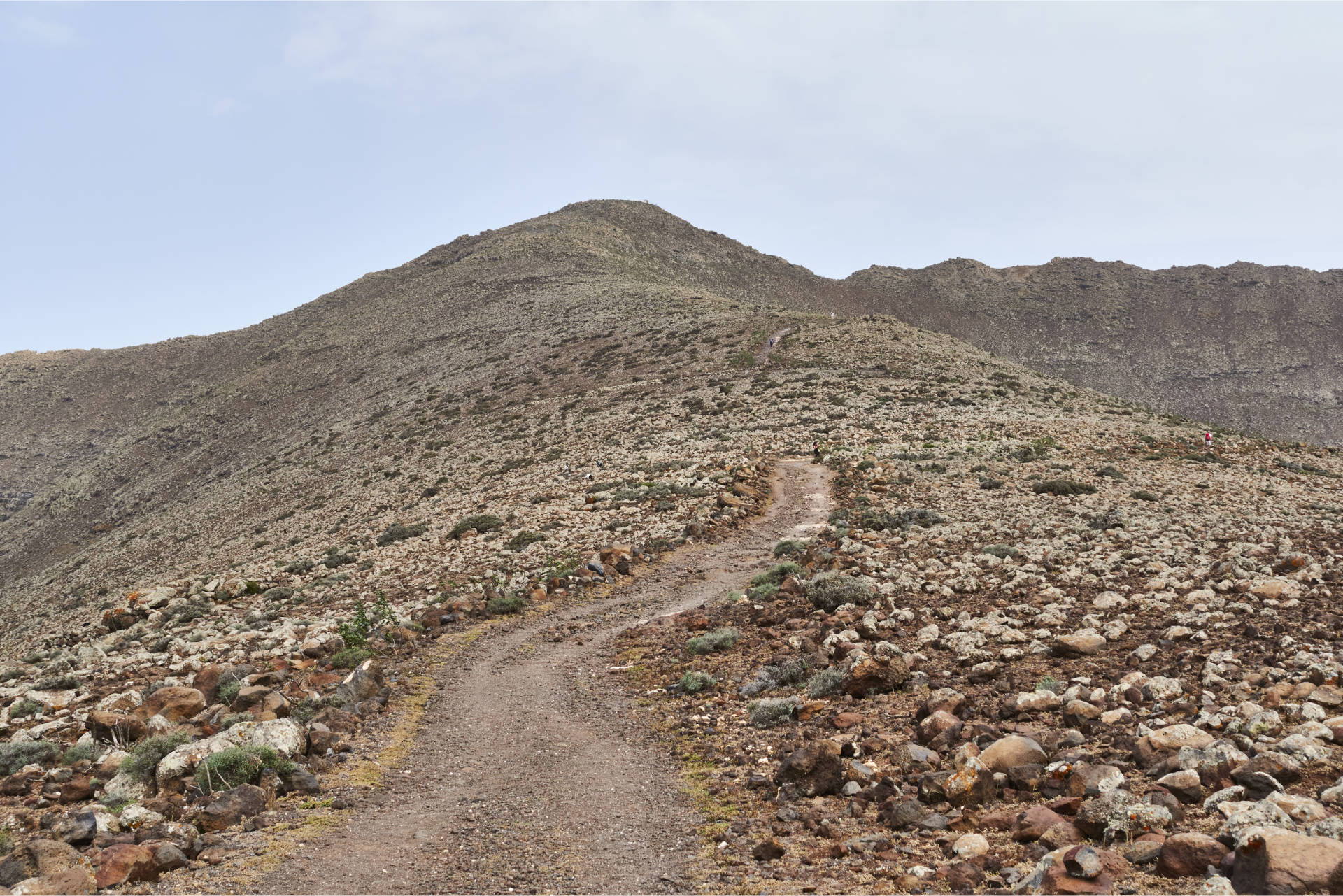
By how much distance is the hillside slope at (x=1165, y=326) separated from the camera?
98.5 meters

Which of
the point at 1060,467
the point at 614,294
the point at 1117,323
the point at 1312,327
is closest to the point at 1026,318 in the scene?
the point at 1117,323

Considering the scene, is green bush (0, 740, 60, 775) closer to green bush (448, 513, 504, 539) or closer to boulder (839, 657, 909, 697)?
boulder (839, 657, 909, 697)

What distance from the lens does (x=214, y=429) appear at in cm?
6981

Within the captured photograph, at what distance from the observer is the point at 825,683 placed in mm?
9625

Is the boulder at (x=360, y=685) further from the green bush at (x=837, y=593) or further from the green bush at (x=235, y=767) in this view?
the green bush at (x=837, y=593)

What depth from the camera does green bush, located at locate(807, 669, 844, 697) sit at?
9.52 m

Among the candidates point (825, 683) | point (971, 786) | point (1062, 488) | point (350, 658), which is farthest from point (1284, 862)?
point (1062, 488)

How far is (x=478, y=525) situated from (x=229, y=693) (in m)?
12.8

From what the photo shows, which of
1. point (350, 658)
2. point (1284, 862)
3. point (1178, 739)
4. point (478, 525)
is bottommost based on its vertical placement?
point (1178, 739)

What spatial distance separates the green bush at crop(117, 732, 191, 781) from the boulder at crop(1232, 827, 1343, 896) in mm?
10118

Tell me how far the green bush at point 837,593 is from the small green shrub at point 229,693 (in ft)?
30.2

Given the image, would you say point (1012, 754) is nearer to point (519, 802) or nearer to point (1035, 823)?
point (1035, 823)

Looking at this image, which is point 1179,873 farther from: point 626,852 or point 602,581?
point 602,581

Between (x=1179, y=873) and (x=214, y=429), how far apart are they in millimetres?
80042
